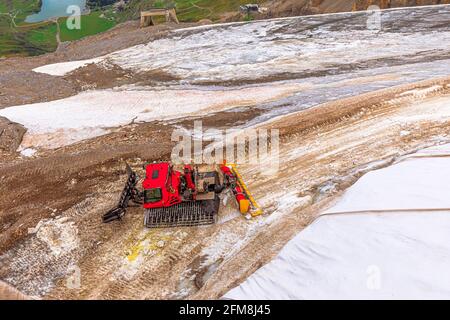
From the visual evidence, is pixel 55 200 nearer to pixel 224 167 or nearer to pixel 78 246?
pixel 78 246

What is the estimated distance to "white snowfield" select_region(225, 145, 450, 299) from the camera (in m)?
5.98

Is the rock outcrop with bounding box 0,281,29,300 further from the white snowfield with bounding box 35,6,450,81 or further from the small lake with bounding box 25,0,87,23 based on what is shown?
the small lake with bounding box 25,0,87,23

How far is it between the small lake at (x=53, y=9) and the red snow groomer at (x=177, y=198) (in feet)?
311

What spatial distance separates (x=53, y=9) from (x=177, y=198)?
11018 cm

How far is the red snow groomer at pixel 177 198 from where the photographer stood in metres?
9.49

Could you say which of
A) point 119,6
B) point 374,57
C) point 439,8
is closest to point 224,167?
point 374,57

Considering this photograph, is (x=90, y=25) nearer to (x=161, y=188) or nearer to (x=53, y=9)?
(x=53, y=9)

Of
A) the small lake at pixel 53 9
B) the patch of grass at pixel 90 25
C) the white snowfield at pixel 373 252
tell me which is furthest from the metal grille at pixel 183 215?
the small lake at pixel 53 9

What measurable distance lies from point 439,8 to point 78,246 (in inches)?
952

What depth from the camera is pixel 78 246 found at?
365 inches

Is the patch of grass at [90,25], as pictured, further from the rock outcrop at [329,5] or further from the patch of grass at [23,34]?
the rock outcrop at [329,5]

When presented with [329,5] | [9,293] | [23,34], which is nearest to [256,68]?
[9,293]

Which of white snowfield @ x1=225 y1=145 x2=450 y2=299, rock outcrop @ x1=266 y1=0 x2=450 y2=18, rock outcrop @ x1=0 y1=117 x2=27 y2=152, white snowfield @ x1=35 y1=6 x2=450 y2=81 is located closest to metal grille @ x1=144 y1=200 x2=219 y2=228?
white snowfield @ x1=225 y1=145 x2=450 y2=299

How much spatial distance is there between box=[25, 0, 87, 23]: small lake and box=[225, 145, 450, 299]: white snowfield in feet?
323
